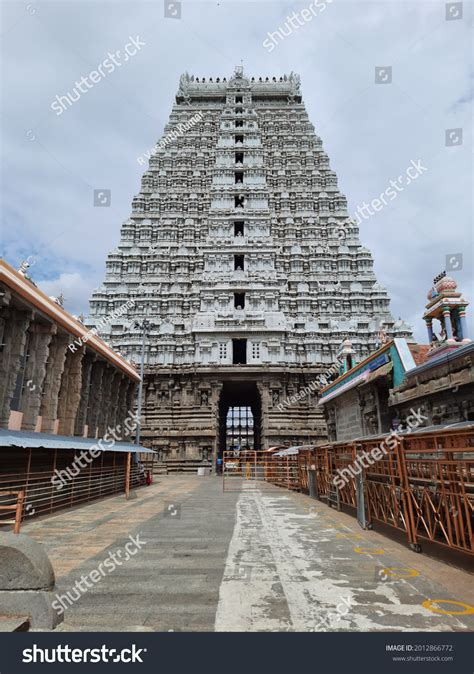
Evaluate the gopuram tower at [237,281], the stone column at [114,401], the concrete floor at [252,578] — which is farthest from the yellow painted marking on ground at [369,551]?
the gopuram tower at [237,281]

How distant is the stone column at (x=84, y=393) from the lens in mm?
19562

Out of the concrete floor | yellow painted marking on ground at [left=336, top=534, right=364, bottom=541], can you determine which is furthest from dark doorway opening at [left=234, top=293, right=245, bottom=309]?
yellow painted marking on ground at [left=336, top=534, right=364, bottom=541]

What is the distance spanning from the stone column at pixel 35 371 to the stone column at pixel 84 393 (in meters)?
4.11

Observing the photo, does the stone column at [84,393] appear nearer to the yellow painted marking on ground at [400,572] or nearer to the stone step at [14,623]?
the stone step at [14,623]

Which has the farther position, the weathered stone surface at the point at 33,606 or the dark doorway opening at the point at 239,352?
the dark doorway opening at the point at 239,352

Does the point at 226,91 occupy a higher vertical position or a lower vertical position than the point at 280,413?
higher

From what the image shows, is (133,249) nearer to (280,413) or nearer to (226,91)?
(280,413)

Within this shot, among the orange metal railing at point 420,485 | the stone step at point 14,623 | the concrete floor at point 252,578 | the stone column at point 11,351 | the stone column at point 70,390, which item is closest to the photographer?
the stone step at point 14,623

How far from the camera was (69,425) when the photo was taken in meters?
17.7

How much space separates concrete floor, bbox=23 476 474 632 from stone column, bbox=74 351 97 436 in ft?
27.7

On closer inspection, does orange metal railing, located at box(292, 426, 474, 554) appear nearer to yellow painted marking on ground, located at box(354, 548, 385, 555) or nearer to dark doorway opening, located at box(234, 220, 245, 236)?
yellow painted marking on ground, located at box(354, 548, 385, 555)
